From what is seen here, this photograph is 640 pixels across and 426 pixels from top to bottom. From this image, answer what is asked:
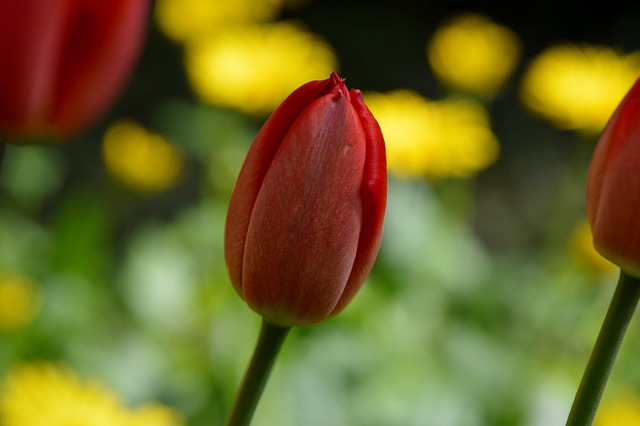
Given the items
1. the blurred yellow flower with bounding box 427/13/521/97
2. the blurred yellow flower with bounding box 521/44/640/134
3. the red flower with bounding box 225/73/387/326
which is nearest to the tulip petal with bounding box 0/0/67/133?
the red flower with bounding box 225/73/387/326

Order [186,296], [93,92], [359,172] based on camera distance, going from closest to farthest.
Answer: [359,172]
[93,92]
[186,296]

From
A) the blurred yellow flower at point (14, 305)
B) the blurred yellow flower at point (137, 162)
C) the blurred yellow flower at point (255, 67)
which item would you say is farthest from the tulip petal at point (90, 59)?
the blurred yellow flower at point (137, 162)

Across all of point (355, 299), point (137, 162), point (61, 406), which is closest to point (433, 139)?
point (355, 299)

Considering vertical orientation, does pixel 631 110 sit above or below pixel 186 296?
above

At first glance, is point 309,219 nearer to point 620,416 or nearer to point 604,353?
point 604,353

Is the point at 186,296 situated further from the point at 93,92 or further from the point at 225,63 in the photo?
the point at 93,92

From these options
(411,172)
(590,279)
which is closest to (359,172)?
(411,172)

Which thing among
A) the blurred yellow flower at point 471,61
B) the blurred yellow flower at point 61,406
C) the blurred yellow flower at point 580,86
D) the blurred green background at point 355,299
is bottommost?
the blurred green background at point 355,299

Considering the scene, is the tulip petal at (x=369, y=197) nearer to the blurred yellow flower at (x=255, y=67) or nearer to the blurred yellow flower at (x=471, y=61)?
the blurred yellow flower at (x=255, y=67)
